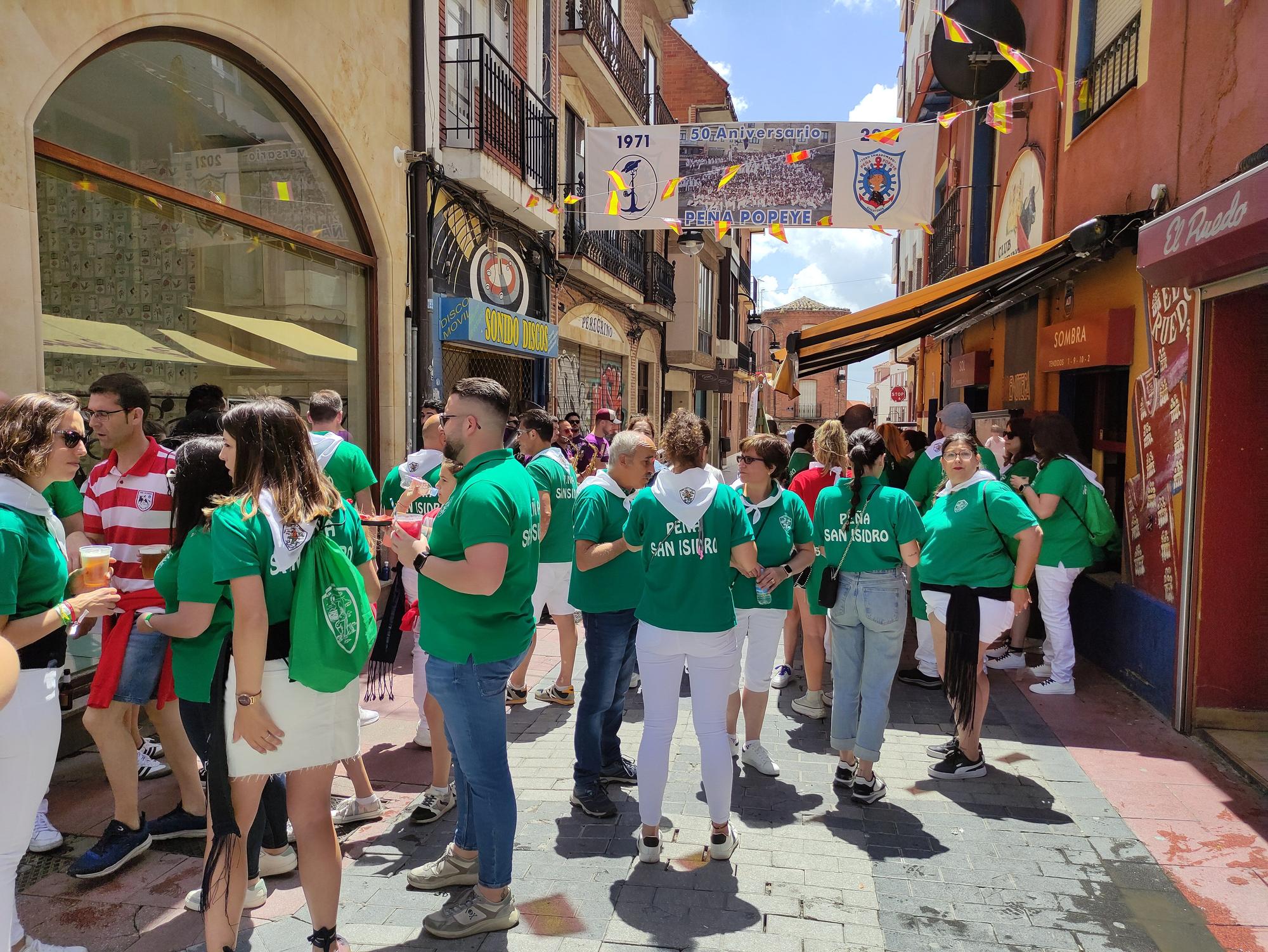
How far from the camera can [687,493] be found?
3.58 meters

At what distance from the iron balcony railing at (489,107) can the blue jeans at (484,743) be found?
7940 millimetres

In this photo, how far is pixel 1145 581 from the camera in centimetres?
586

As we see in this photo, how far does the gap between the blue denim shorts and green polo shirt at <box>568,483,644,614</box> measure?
182 centimetres

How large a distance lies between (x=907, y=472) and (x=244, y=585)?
21.1ft

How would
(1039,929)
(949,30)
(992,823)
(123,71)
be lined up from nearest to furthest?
(1039,929) → (992,823) → (123,71) → (949,30)

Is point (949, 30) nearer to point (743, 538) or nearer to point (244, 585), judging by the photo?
point (743, 538)

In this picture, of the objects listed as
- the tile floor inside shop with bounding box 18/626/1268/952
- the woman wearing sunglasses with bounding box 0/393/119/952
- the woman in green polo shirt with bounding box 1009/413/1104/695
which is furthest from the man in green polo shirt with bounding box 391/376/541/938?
the woman in green polo shirt with bounding box 1009/413/1104/695

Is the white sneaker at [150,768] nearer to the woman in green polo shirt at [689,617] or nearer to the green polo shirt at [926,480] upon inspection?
the woman in green polo shirt at [689,617]

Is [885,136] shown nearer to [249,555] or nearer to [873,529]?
[873,529]

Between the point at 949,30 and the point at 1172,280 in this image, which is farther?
the point at 949,30

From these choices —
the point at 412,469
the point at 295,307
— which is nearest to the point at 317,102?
the point at 295,307

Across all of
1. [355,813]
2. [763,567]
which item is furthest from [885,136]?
[355,813]

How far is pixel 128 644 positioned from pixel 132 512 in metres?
0.60

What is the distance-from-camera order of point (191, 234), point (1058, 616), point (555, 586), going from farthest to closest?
point (191, 234), point (1058, 616), point (555, 586)
